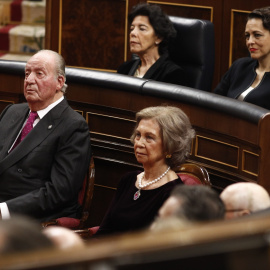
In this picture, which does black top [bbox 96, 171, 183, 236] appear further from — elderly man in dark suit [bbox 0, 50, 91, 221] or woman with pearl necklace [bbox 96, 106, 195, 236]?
elderly man in dark suit [bbox 0, 50, 91, 221]

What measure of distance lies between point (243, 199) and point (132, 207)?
0.93 m

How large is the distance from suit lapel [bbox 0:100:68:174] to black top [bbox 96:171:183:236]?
0.46 m

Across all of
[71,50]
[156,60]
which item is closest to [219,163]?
[156,60]

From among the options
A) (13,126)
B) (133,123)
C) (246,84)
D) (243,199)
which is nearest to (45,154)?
(13,126)

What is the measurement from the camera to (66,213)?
9.31 feet

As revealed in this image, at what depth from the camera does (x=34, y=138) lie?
286 centimetres

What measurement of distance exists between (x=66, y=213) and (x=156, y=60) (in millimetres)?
1413

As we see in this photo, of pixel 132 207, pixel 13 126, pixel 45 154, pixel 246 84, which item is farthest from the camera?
pixel 246 84

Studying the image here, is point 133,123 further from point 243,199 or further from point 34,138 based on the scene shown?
point 243,199

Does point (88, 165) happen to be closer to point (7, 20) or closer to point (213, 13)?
point (213, 13)

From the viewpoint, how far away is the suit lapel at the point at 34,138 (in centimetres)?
285

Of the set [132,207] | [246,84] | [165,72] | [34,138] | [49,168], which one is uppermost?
[165,72]

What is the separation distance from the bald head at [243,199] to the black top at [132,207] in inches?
31.3

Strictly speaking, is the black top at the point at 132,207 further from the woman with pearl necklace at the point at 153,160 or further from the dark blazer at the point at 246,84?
the dark blazer at the point at 246,84
